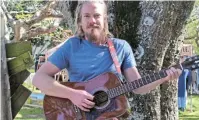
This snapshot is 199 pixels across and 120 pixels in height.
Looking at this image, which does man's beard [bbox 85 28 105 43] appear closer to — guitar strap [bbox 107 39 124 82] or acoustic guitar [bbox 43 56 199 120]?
guitar strap [bbox 107 39 124 82]

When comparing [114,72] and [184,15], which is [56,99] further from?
[184,15]

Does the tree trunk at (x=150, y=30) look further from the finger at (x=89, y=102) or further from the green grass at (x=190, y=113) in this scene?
the green grass at (x=190, y=113)

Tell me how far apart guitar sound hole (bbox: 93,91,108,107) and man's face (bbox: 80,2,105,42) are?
1.15ft

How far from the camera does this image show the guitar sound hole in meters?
2.70

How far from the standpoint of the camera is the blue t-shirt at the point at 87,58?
2.65 metres

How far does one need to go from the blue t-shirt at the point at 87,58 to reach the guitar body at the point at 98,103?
0.17 feet

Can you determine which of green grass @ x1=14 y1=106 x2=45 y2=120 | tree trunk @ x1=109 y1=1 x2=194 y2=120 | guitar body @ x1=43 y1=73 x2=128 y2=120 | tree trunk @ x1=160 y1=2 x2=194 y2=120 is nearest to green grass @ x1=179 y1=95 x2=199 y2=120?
green grass @ x1=14 y1=106 x2=45 y2=120

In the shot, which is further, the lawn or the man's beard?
the lawn

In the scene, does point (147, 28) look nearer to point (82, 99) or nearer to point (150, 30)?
point (150, 30)

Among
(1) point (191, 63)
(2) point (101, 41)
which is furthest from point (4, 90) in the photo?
(1) point (191, 63)

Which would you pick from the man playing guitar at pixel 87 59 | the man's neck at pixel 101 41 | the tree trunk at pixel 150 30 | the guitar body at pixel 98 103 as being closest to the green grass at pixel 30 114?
the tree trunk at pixel 150 30

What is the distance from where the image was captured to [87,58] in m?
2.64

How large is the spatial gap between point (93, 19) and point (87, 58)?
0.81ft

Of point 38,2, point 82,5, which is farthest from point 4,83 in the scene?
point 38,2
